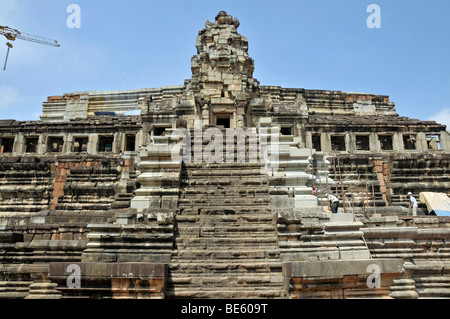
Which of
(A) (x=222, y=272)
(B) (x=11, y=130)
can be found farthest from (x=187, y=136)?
(B) (x=11, y=130)

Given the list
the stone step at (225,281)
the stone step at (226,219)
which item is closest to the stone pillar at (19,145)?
the stone step at (226,219)

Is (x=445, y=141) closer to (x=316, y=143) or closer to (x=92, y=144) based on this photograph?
(x=316, y=143)

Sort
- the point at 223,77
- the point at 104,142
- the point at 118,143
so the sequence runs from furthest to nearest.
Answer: the point at 104,142 < the point at 118,143 < the point at 223,77

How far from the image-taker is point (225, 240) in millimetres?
7695

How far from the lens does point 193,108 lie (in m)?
17.8

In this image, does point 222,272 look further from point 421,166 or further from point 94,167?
point 421,166

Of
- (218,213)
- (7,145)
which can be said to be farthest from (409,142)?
(7,145)

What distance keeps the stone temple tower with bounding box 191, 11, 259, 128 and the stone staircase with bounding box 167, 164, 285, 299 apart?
7.25 metres

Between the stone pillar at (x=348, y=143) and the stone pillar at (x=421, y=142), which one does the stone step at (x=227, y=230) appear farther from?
the stone pillar at (x=421, y=142)

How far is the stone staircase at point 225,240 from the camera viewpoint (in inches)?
268

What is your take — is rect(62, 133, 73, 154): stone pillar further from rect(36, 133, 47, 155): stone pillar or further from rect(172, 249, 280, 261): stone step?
rect(172, 249, 280, 261): stone step

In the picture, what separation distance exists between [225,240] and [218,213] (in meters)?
1.07

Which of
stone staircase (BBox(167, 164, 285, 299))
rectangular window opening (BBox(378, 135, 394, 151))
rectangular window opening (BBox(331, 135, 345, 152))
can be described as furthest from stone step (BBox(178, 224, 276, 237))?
rectangular window opening (BBox(378, 135, 394, 151))

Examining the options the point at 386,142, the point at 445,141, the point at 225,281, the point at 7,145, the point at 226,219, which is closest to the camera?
the point at 225,281
